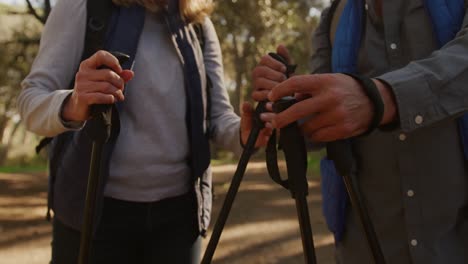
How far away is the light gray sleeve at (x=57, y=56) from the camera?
190 cm

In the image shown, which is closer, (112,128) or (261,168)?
(112,128)

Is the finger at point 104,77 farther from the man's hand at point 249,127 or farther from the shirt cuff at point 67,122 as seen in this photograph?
the man's hand at point 249,127

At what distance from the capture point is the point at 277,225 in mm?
6879

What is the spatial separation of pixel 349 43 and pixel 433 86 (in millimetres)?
511

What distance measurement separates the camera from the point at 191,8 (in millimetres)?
2270

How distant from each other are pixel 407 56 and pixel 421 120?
42 cm

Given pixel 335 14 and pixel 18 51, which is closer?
pixel 335 14

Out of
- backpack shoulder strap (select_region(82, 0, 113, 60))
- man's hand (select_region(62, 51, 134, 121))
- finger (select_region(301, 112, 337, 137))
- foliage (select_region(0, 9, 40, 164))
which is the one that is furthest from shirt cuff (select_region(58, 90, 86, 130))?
foliage (select_region(0, 9, 40, 164))

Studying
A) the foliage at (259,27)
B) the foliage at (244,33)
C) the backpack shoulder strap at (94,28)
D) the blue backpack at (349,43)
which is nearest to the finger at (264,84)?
the blue backpack at (349,43)

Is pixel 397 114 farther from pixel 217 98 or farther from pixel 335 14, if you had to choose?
pixel 217 98

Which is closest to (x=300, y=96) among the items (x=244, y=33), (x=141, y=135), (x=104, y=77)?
(x=104, y=77)

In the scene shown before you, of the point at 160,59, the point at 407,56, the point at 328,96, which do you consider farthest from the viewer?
the point at 160,59

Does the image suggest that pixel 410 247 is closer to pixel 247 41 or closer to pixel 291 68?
pixel 291 68

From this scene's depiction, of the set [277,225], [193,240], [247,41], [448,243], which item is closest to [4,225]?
[277,225]
